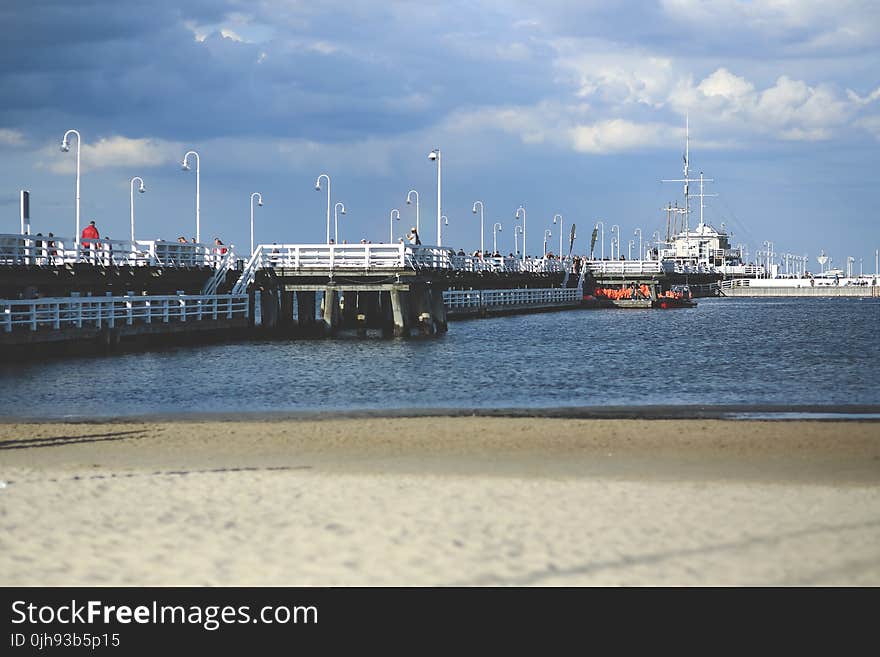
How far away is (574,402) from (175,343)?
21.5 meters

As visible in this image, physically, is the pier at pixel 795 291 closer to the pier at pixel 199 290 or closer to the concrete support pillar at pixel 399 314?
the pier at pixel 199 290

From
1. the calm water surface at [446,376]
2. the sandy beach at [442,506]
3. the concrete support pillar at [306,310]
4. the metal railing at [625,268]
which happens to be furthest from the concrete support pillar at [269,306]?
the metal railing at [625,268]

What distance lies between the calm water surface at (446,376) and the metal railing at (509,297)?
2453 cm

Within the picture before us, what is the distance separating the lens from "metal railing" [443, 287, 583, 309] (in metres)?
75.6

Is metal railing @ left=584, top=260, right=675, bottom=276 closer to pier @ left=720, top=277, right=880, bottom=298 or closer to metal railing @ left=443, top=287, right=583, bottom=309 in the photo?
metal railing @ left=443, top=287, right=583, bottom=309

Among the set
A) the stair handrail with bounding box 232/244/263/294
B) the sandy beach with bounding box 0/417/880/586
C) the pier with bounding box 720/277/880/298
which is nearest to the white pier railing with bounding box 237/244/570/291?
the stair handrail with bounding box 232/244/263/294

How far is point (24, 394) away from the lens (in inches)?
972

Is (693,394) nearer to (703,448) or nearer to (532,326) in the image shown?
(703,448)

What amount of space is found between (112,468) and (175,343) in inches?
1116

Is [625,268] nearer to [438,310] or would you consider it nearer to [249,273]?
[438,310]
